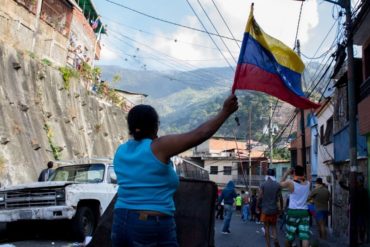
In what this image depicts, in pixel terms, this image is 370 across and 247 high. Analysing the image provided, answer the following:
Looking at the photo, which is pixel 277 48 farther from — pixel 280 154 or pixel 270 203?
pixel 280 154

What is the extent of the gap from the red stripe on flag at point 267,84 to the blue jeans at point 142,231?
2.14m

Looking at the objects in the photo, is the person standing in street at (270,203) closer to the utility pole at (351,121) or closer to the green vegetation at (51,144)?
the utility pole at (351,121)

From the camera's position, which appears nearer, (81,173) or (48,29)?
(81,173)

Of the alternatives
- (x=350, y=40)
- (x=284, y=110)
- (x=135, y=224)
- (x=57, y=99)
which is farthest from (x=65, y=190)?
(x=284, y=110)

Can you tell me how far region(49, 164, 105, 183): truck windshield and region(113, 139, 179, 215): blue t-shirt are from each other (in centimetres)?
825

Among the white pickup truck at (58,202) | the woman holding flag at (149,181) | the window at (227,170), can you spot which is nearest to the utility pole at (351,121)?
the white pickup truck at (58,202)

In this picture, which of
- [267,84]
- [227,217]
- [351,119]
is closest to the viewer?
[267,84]

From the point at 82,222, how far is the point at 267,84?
6270 mm

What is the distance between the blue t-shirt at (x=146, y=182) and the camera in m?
3.40

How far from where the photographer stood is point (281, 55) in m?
6.02

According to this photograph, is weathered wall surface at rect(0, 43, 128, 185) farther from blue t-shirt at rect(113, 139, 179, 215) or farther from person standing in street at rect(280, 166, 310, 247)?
blue t-shirt at rect(113, 139, 179, 215)

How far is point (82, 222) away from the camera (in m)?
10.6

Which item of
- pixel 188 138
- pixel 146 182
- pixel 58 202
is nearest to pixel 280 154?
pixel 58 202

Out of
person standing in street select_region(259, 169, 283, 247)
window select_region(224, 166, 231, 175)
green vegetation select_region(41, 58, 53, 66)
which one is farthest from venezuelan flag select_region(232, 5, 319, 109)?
window select_region(224, 166, 231, 175)
